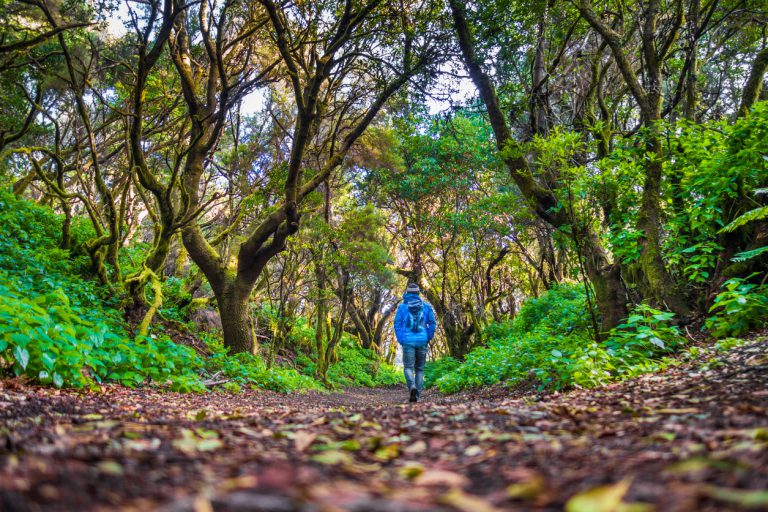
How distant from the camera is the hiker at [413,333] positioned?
715cm

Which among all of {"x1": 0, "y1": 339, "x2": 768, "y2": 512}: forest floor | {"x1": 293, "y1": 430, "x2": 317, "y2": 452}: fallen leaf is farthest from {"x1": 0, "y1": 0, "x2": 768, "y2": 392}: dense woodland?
{"x1": 293, "y1": 430, "x2": 317, "y2": 452}: fallen leaf

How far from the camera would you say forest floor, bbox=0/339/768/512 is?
1.07m

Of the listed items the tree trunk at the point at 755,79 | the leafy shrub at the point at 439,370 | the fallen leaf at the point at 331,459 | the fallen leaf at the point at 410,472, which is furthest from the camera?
the leafy shrub at the point at 439,370

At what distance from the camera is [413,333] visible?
7160mm

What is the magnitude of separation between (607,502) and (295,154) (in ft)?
25.6

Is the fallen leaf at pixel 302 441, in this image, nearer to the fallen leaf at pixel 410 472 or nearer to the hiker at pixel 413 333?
the fallen leaf at pixel 410 472

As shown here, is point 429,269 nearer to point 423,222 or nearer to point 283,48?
point 423,222

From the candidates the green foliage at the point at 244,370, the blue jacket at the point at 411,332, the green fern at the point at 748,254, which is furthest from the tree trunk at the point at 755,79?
the green foliage at the point at 244,370

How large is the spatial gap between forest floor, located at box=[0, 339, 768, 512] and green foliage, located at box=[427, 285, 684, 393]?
5.52 feet

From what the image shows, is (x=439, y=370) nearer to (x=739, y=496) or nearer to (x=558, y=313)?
(x=558, y=313)

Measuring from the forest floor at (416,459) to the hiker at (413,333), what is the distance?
4028 mm

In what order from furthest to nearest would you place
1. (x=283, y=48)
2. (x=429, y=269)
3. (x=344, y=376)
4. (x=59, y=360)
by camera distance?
1. (x=429, y=269)
2. (x=344, y=376)
3. (x=283, y=48)
4. (x=59, y=360)

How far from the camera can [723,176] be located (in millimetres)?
5742

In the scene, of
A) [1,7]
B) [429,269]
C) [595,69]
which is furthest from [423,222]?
[1,7]
